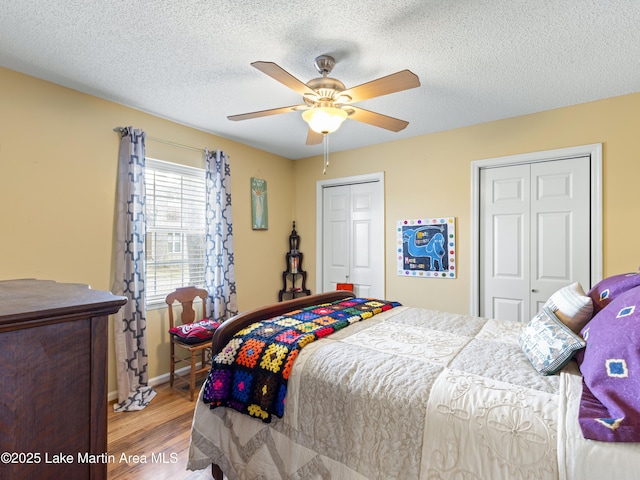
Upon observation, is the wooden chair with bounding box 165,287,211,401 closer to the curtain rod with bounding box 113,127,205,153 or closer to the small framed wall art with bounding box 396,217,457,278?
the curtain rod with bounding box 113,127,205,153

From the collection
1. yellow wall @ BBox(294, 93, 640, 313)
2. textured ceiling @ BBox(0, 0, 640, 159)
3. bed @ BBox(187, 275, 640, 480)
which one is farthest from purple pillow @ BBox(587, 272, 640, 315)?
yellow wall @ BBox(294, 93, 640, 313)

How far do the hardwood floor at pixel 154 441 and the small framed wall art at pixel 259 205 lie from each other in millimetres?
2023

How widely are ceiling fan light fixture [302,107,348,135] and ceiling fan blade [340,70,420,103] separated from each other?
0.41 feet

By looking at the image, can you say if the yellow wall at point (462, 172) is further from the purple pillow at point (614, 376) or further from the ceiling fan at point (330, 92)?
the purple pillow at point (614, 376)

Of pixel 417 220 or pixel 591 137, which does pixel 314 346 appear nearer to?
pixel 417 220

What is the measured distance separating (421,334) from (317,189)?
2879mm

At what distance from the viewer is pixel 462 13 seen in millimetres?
1688

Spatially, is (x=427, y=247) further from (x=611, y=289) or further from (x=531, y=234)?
(x=611, y=289)

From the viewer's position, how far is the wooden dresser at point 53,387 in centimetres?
63

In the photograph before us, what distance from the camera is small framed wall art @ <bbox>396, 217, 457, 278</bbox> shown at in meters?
3.38

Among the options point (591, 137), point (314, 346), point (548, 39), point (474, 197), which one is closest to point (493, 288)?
point (474, 197)

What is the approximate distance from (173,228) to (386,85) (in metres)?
2.42

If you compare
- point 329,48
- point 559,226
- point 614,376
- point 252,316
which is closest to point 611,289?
point 614,376

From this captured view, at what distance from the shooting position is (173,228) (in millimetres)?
3205
